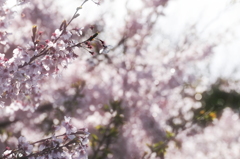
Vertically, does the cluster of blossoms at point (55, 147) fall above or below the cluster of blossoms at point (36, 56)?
below

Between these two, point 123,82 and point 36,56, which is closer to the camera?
point 36,56

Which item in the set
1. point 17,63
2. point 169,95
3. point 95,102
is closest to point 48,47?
point 17,63

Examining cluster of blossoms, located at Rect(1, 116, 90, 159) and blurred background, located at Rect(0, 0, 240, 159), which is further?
blurred background, located at Rect(0, 0, 240, 159)

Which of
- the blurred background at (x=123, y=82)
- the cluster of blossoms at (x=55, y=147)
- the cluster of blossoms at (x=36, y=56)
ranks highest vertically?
the blurred background at (x=123, y=82)

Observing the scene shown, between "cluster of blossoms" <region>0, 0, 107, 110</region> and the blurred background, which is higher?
the blurred background

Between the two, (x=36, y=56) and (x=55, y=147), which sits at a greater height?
(x=36, y=56)

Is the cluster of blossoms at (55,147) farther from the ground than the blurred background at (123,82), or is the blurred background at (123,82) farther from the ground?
the blurred background at (123,82)

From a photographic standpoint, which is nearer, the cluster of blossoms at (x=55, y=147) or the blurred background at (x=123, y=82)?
the cluster of blossoms at (x=55, y=147)

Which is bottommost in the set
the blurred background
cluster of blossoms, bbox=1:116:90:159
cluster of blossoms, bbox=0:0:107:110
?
cluster of blossoms, bbox=1:116:90:159

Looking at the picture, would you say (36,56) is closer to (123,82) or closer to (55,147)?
(55,147)

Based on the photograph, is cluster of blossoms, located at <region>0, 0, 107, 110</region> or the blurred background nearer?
cluster of blossoms, located at <region>0, 0, 107, 110</region>

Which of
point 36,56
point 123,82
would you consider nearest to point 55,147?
point 36,56

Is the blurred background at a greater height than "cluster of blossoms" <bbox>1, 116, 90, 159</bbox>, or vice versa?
the blurred background

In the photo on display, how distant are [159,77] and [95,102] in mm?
2269
